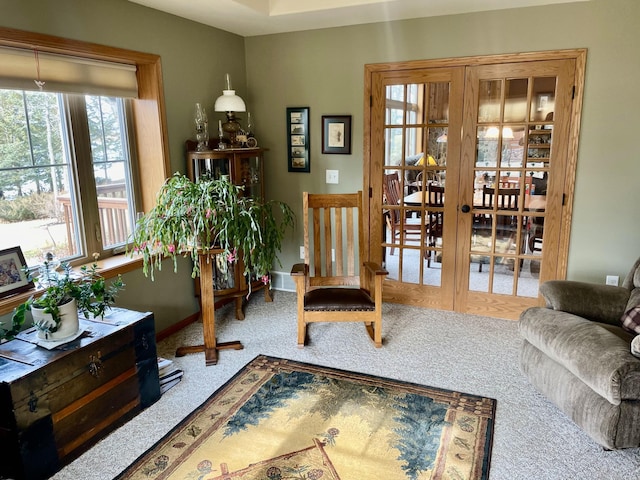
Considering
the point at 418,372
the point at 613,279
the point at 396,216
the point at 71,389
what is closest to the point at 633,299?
the point at 613,279

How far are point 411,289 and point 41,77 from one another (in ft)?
10.2

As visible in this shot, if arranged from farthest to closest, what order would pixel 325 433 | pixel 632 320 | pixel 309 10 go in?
pixel 309 10 < pixel 632 320 < pixel 325 433

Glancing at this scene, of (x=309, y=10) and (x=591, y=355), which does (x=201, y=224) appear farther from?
(x=591, y=355)

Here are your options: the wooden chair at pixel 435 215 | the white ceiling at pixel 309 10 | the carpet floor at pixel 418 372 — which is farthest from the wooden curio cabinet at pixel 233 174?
the wooden chair at pixel 435 215

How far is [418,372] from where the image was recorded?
307cm

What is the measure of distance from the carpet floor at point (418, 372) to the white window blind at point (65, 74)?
1.81 metres

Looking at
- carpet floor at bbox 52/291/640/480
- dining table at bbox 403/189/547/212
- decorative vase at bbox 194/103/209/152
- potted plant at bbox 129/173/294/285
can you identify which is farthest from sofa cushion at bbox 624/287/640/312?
decorative vase at bbox 194/103/209/152

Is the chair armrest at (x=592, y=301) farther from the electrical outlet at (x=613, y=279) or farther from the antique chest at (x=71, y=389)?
the antique chest at (x=71, y=389)

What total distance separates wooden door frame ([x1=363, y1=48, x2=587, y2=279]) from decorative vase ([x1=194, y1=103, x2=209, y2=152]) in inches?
52.0

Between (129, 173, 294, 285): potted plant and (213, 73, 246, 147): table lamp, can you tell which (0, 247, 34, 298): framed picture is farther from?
(213, 73, 246, 147): table lamp

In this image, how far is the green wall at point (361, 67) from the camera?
10.7ft

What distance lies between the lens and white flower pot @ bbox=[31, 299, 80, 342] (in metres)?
2.33

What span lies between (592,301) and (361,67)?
8.20 ft

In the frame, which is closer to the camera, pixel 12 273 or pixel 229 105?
pixel 12 273
